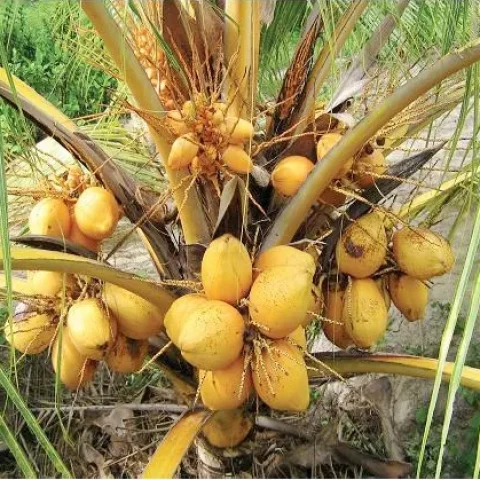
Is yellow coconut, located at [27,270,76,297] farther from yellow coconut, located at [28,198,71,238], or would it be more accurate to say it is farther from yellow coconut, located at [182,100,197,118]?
yellow coconut, located at [182,100,197,118]

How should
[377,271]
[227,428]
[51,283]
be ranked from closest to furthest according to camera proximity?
A: [51,283] < [377,271] < [227,428]

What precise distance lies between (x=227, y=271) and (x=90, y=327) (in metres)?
0.26

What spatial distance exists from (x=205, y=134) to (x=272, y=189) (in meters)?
0.26

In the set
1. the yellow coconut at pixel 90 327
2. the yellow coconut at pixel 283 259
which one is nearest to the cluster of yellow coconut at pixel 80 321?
the yellow coconut at pixel 90 327

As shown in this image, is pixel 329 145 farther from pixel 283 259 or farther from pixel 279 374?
pixel 279 374

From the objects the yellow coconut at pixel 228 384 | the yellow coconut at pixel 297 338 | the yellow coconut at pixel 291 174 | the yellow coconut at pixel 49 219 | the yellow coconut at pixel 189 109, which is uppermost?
the yellow coconut at pixel 189 109

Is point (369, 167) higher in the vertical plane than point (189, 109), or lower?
lower

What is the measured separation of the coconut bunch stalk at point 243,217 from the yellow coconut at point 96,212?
41mm

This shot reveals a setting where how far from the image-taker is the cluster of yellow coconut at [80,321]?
1.19 metres

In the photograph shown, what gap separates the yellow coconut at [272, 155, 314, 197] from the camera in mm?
1242

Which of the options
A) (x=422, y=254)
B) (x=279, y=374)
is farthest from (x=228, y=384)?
(x=422, y=254)

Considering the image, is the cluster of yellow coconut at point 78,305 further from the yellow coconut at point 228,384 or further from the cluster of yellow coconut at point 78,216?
the yellow coconut at point 228,384

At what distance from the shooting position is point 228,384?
1121 millimetres

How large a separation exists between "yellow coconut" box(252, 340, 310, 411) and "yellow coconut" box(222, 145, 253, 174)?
278 millimetres
